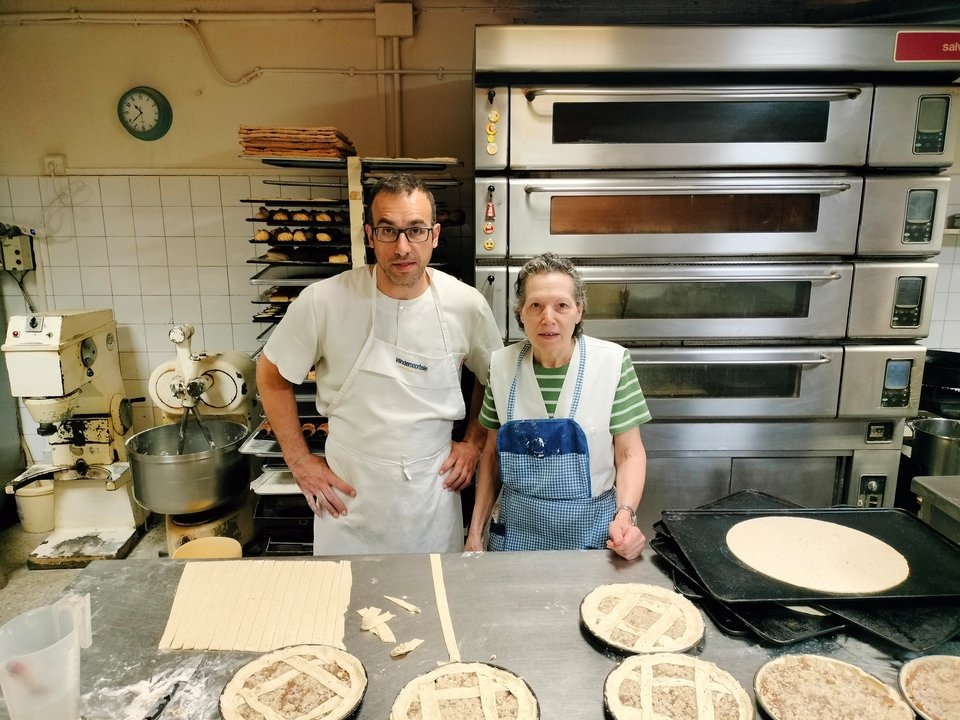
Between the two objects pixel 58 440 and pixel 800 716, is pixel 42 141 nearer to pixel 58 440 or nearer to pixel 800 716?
pixel 58 440

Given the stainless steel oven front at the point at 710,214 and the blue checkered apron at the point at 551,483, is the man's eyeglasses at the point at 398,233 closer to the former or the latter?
the blue checkered apron at the point at 551,483

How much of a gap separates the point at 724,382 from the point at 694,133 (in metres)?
1.02

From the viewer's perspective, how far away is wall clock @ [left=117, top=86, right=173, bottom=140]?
3.15 metres

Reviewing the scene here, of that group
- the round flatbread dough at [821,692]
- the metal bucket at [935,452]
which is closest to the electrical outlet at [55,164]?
the round flatbread dough at [821,692]

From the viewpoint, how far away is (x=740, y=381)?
8.52ft

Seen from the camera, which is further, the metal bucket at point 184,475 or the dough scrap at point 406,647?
the metal bucket at point 184,475

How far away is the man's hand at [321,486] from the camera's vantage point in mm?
2027

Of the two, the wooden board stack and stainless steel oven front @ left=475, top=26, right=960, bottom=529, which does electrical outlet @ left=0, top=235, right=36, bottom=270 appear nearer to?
the wooden board stack

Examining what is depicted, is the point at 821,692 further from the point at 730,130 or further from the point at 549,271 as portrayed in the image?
the point at 730,130

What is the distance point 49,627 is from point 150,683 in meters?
0.20

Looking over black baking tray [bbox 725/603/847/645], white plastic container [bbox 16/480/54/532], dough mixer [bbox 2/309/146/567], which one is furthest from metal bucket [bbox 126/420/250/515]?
black baking tray [bbox 725/603/847/645]

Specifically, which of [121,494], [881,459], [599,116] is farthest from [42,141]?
[881,459]

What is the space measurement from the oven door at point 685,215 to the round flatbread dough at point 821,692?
5.46 ft

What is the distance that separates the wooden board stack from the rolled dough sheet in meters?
1.77
